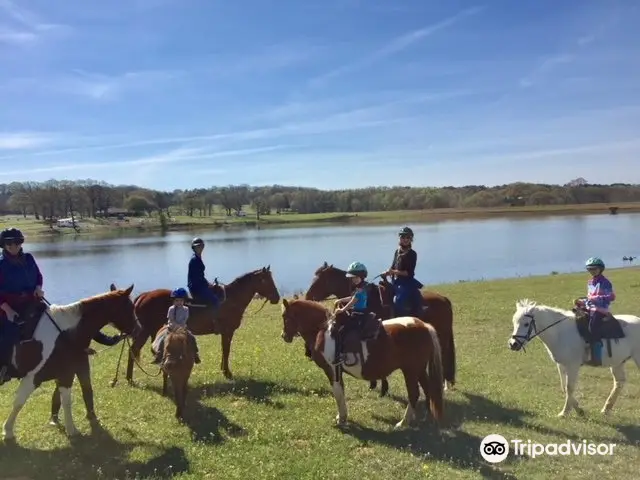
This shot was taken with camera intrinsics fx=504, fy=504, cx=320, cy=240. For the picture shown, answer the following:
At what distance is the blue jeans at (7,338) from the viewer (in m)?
6.51

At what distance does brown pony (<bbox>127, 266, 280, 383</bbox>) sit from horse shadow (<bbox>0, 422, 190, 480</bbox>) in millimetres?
2927

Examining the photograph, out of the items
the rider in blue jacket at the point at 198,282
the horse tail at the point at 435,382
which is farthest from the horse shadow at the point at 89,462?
the horse tail at the point at 435,382

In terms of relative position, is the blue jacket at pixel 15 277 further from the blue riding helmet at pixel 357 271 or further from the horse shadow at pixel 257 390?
the blue riding helmet at pixel 357 271

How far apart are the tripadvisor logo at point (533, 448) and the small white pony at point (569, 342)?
137cm

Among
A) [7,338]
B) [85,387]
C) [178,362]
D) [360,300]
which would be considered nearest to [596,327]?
[360,300]

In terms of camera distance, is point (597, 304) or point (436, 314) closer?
point (597, 304)

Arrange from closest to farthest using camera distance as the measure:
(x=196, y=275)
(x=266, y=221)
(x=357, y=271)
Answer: (x=357, y=271) < (x=196, y=275) < (x=266, y=221)

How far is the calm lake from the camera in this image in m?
34.4

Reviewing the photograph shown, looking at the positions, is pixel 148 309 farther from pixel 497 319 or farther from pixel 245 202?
pixel 245 202

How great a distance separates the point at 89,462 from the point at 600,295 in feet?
25.6

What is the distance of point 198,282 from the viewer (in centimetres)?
962

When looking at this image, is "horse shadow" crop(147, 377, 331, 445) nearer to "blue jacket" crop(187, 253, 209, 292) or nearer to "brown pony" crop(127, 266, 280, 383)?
"brown pony" crop(127, 266, 280, 383)

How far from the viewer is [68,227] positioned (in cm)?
9531

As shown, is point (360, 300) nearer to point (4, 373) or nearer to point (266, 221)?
point (4, 373)
